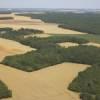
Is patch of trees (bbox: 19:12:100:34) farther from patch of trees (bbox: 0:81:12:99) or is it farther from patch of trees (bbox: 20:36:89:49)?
patch of trees (bbox: 0:81:12:99)

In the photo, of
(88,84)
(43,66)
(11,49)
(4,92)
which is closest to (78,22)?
(11,49)

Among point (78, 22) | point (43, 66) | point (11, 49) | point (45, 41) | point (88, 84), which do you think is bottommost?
point (78, 22)

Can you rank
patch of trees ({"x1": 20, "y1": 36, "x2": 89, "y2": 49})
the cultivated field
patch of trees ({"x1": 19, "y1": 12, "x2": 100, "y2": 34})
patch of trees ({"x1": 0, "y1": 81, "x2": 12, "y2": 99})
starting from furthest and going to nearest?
patch of trees ({"x1": 19, "y1": 12, "x2": 100, "y2": 34})
patch of trees ({"x1": 20, "y1": 36, "x2": 89, "y2": 49})
the cultivated field
patch of trees ({"x1": 0, "y1": 81, "x2": 12, "y2": 99})

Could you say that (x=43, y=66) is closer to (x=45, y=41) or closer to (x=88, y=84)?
(x=88, y=84)

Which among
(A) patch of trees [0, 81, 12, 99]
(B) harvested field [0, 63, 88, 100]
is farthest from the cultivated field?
(A) patch of trees [0, 81, 12, 99]

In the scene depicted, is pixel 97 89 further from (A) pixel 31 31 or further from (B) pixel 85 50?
(A) pixel 31 31

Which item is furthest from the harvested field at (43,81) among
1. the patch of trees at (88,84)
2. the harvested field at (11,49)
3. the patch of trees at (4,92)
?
the harvested field at (11,49)

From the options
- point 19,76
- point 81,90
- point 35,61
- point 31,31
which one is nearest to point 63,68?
point 35,61
